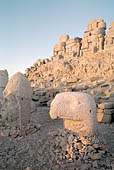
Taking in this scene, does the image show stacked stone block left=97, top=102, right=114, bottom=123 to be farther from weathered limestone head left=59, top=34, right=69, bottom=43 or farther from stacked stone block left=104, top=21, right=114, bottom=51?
weathered limestone head left=59, top=34, right=69, bottom=43

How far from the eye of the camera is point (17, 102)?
4.51 metres

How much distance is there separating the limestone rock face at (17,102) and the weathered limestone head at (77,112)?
6.36 ft

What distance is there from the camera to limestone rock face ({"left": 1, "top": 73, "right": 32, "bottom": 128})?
177 inches

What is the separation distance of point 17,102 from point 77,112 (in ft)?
8.02

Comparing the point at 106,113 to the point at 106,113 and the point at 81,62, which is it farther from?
the point at 81,62

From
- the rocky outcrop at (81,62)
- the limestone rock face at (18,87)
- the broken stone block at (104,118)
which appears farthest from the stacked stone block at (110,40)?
the limestone rock face at (18,87)

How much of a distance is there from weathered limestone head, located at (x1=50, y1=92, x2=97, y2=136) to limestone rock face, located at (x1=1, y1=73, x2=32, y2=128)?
194 cm

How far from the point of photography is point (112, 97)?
693 cm

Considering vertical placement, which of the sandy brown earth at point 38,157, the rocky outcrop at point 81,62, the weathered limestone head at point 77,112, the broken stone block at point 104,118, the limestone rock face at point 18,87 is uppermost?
the rocky outcrop at point 81,62

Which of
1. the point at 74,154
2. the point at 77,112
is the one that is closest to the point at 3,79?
the point at 77,112

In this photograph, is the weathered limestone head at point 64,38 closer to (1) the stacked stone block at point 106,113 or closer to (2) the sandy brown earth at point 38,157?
(1) the stacked stone block at point 106,113

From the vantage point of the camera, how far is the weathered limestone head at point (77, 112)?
112 inches

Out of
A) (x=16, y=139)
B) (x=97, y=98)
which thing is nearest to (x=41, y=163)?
(x=16, y=139)

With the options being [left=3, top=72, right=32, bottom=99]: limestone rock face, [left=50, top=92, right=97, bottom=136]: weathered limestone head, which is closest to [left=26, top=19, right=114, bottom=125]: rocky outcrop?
[left=3, top=72, right=32, bottom=99]: limestone rock face
